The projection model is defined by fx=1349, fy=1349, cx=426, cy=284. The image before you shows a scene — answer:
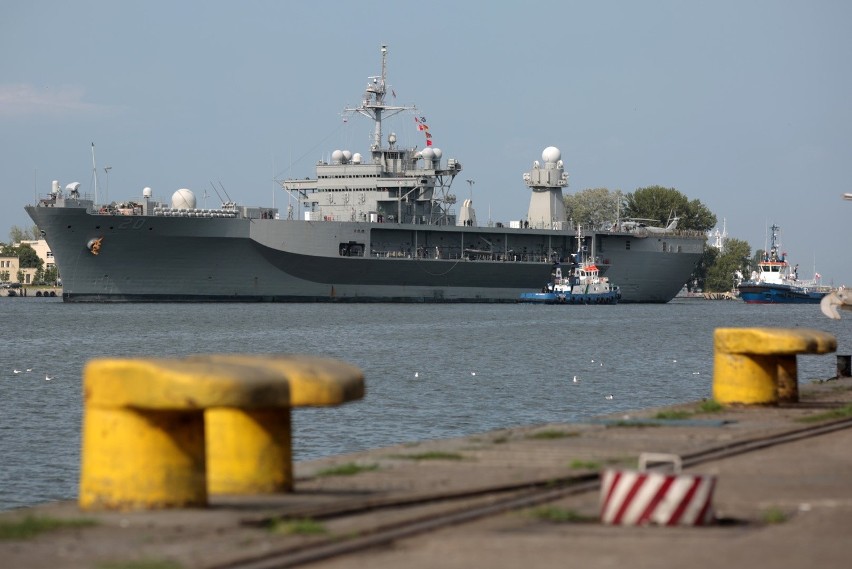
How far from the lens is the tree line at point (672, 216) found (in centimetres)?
14350

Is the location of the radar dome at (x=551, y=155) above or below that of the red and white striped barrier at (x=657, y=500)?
above

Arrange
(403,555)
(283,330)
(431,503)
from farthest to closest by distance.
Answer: (283,330)
(431,503)
(403,555)

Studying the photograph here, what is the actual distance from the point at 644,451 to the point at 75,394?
18607mm

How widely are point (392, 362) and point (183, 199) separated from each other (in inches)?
1863

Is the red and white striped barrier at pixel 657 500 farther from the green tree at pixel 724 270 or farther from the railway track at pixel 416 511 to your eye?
the green tree at pixel 724 270

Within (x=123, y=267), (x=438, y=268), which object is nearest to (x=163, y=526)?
(x=123, y=267)

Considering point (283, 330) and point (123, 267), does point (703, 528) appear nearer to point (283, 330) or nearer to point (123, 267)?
point (283, 330)

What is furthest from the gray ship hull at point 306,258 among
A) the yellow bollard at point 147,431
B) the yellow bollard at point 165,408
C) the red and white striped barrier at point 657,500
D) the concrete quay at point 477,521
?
the red and white striped barrier at point 657,500

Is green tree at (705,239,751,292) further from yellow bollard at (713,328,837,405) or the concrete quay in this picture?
the concrete quay

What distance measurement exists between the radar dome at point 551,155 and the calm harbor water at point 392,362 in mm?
24806

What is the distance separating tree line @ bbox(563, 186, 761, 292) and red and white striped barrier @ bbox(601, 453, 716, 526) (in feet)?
432

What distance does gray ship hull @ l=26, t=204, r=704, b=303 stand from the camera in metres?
73.4

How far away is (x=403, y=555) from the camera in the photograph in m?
6.29

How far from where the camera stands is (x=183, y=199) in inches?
3201
